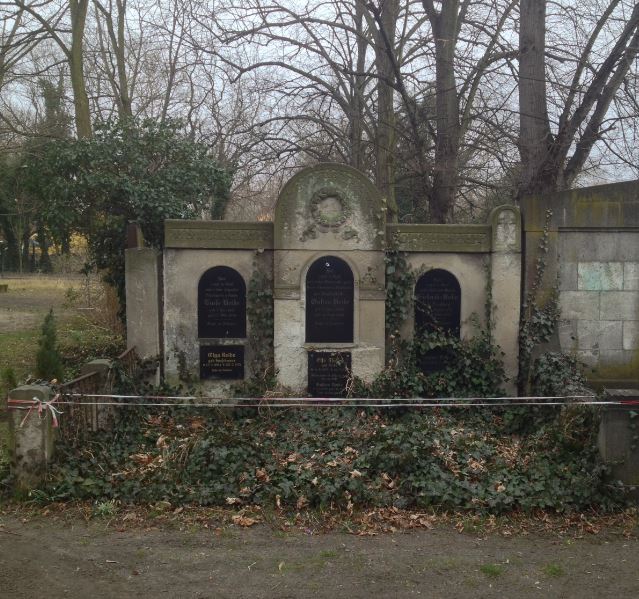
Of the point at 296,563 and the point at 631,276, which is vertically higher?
the point at 631,276

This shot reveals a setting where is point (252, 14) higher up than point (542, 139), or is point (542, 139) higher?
point (252, 14)

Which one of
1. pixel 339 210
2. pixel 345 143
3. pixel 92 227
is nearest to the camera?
pixel 339 210

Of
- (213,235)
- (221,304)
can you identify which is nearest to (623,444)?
(221,304)

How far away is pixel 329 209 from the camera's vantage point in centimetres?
866

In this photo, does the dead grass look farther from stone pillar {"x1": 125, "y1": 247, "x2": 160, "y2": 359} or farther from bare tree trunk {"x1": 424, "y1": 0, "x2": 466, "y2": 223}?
bare tree trunk {"x1": 424, "y1": 0, "x2": 466, "y2": 223}

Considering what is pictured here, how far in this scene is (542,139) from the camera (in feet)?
38.4

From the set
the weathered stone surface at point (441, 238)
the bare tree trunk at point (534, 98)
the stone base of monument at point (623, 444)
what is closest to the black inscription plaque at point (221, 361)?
the weathered stone surface at point (441, 238)

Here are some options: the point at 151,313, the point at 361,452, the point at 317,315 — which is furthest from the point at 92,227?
the point at 361,452

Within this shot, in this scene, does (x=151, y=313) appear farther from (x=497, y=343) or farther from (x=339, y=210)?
(x=497, y=343)

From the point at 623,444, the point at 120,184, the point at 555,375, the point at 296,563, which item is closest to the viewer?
the point at 296,563

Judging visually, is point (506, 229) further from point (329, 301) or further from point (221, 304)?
point (221, 304)

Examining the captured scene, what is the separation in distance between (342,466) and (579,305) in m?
4.60

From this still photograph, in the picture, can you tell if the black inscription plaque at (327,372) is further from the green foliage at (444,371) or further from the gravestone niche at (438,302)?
the gravestone niche at (438,302)

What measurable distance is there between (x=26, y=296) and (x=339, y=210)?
22.1m
